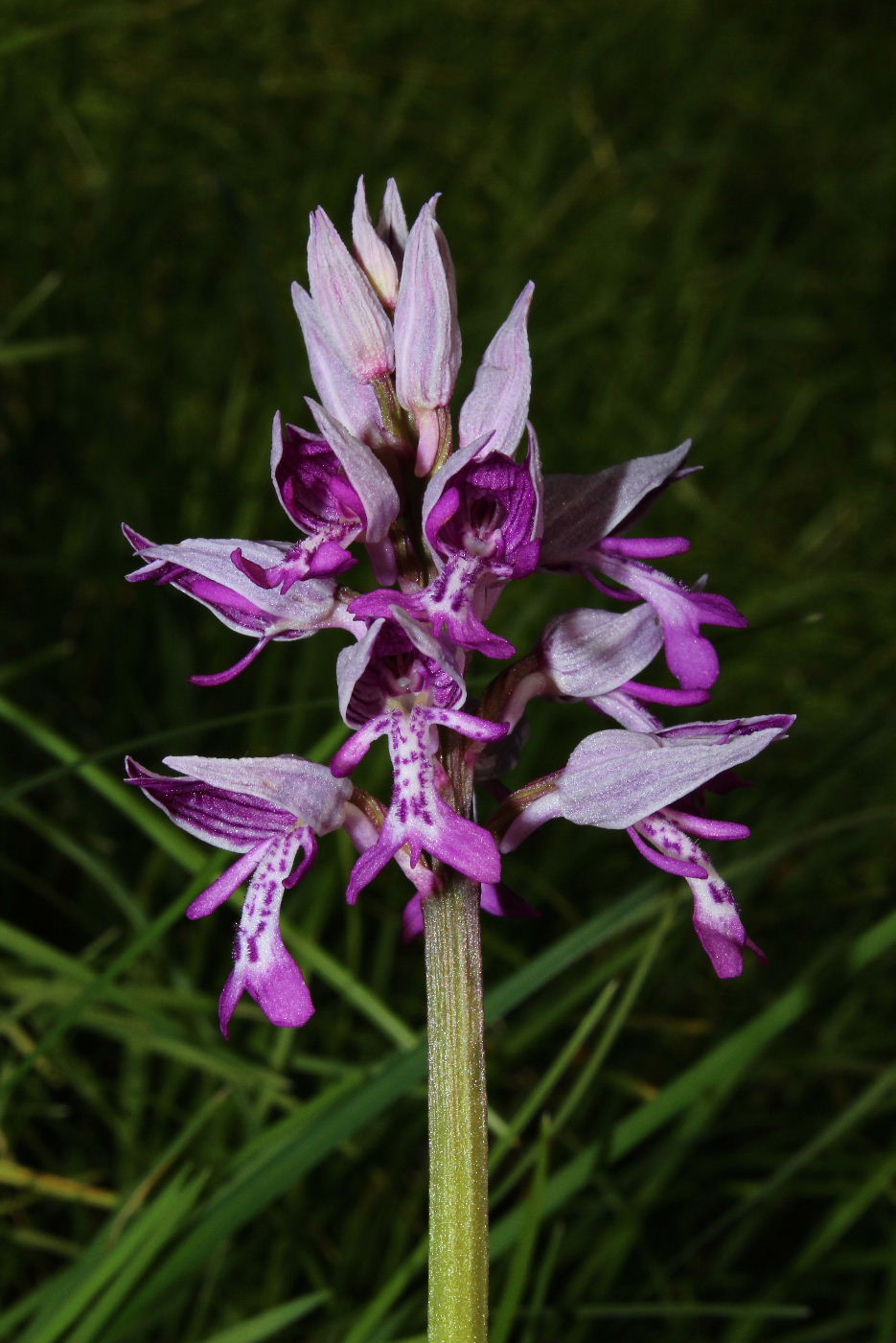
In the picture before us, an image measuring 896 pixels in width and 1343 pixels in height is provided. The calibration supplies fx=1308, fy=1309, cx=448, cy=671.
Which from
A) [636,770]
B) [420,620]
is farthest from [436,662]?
[636,770]

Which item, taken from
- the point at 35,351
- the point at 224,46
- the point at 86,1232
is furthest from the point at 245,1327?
→ the point at 224,46

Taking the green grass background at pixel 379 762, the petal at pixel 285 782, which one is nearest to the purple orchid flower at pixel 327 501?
the petal at pixel 285 782

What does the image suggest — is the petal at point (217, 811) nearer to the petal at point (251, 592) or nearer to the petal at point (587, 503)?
the petal at point (251, 592)

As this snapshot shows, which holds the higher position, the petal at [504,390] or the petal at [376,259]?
the petal at [376,259]

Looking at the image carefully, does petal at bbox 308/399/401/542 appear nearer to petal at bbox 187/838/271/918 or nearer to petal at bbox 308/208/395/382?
petal at bbox 308/208/395/382

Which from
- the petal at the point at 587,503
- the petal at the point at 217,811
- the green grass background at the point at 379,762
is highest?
the petal at the point at 587,503

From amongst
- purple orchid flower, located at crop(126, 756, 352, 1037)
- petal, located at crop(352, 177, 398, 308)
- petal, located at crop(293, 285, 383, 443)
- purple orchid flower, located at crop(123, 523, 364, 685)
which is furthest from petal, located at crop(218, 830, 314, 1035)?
petal, located at crop(352, 177, 398, 308)

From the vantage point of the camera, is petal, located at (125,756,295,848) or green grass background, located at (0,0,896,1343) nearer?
petal, located at (125,756,295,848)
